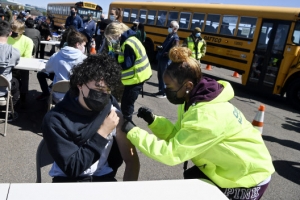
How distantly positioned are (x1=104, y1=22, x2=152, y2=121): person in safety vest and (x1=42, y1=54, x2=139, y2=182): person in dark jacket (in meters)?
2.11

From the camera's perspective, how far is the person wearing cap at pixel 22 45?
515 cm

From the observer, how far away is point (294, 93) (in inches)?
330

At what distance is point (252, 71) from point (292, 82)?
1273mm

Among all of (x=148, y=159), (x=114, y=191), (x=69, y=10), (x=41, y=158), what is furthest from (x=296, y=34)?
(x=69, y=10)

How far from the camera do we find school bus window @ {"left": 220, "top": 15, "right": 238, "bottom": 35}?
10.1 metres

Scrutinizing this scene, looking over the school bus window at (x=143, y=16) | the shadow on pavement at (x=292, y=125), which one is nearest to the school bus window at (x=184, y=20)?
the school bus window at (x=143, y=16)

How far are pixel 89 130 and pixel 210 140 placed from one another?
2.30 ft

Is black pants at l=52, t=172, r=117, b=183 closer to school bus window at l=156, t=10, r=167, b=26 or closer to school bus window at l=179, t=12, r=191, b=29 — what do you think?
school bus window at l=179, t=12, r=191, b=29

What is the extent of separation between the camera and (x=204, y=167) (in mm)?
1940

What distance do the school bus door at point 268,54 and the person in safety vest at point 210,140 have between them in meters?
7.43

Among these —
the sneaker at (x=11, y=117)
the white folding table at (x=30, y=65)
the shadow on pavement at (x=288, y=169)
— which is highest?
the white folding table at (x=30, y=65)

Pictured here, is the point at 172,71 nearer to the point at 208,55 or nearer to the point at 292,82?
the point at 292,82

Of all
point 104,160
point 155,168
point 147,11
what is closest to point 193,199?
point 104,160

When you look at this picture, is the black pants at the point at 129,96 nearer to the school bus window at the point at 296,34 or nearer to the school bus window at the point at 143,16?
the school bus window at the point at 296,34
